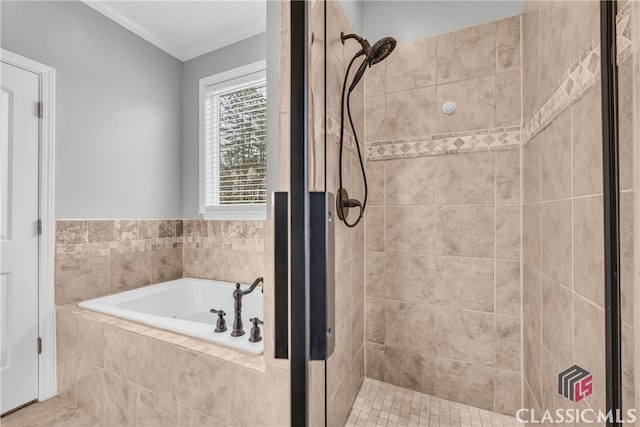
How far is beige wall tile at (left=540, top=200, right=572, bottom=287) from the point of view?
81 centimetres

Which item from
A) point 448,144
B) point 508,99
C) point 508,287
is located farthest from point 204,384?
point 508,99

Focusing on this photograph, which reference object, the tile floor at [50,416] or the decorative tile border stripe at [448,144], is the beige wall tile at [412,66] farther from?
the tile floor at [50,416]

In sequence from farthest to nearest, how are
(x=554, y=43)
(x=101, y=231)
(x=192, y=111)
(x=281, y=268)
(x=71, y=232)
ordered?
(x=192, y=111) → (x=101, y=231) → (x=71, y=232) → (x=554, y=43) → (x=281, y=268)

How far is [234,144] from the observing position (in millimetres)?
2213

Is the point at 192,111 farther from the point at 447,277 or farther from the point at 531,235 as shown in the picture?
the point at 531,235

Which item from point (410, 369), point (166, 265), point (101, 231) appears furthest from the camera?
point (166, 265)

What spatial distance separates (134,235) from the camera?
6.68 feet

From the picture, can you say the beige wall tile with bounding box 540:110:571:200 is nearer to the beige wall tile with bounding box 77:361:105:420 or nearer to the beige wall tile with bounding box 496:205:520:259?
the beige wall tile with bounding box 496:205:520:259

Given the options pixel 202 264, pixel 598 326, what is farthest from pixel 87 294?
pixel 598 326

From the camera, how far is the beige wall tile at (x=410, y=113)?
1.46 m

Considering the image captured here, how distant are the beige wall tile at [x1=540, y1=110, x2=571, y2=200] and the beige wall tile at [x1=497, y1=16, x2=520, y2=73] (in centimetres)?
50

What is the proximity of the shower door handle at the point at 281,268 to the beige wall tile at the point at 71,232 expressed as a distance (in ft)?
6.22

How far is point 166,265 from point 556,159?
96.8 inches

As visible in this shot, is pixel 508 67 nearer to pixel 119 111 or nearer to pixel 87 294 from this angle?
pixel 119 111
